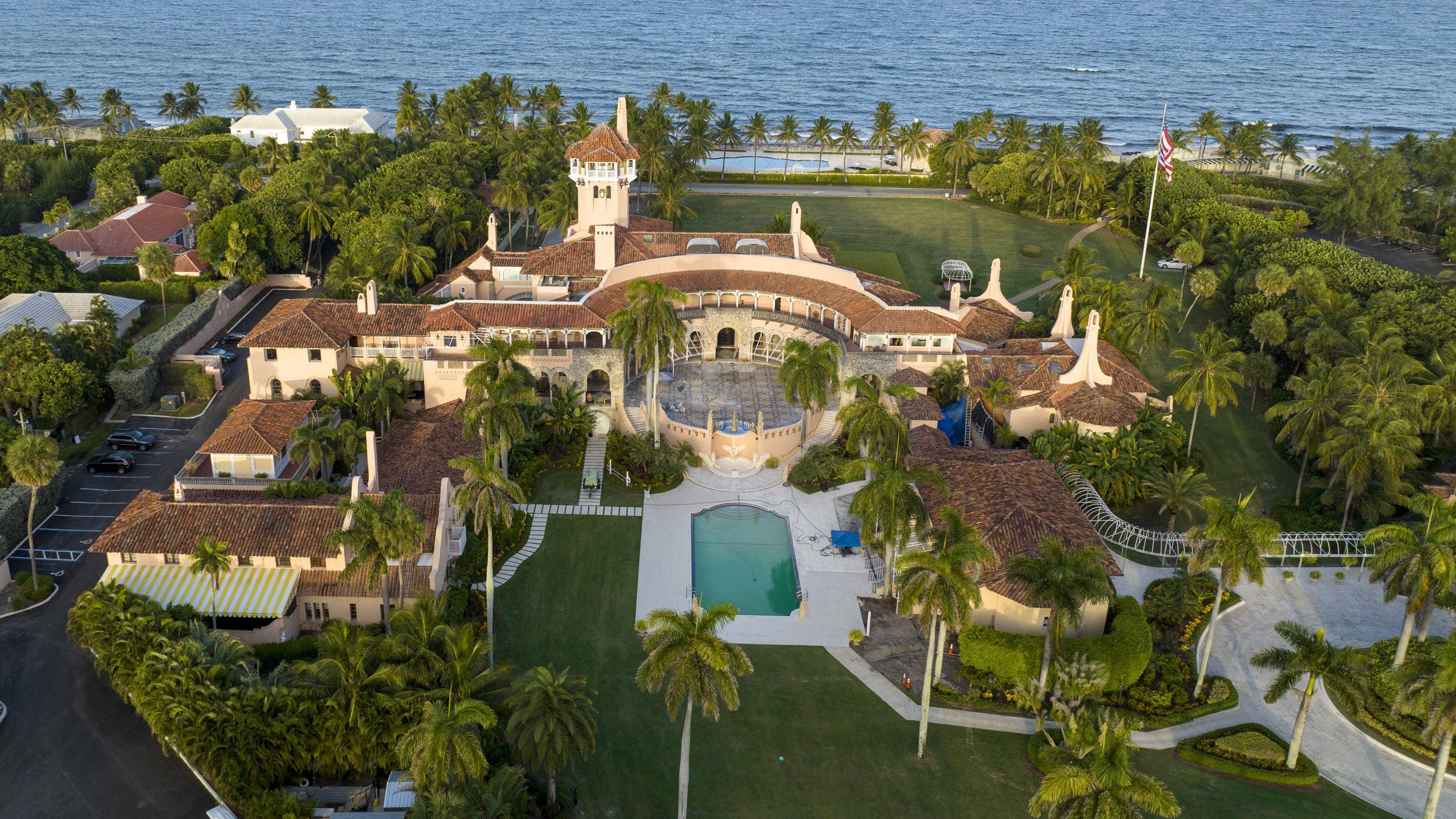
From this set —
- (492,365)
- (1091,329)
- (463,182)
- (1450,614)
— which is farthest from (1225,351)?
(463,182)

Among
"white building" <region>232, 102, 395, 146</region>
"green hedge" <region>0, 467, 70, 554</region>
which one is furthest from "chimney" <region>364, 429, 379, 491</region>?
"white building" <region>232, 102, 395, 146</region>

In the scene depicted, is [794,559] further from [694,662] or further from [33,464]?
[33,464]

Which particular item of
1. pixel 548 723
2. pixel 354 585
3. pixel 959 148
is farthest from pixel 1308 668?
pixel 959 148

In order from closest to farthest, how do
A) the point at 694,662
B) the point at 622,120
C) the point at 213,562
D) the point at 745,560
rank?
the point at 694,662 < the point at 213,562 < the point at 745,560 < the point at 622,120

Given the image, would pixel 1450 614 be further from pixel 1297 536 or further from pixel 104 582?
pixel 104 582

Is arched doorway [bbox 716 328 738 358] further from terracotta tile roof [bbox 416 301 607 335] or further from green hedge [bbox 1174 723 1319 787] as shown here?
green hedge [bbox 1174 723 1319 787]
